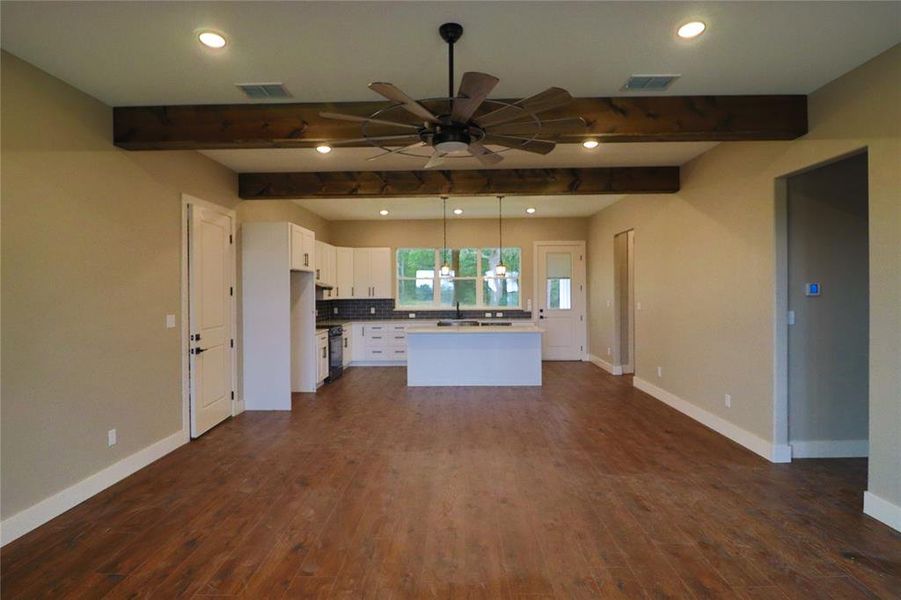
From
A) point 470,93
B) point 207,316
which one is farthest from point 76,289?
point 470,93

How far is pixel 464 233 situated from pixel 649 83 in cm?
574

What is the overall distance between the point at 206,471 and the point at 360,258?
5400mm

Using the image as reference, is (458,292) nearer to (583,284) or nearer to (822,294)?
(583,284)

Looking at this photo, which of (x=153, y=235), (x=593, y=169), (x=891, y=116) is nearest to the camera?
(x=891, y=116)

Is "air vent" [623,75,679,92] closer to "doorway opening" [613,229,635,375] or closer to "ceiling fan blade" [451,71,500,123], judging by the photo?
"ceiling fan blade" [451,71,500,123]

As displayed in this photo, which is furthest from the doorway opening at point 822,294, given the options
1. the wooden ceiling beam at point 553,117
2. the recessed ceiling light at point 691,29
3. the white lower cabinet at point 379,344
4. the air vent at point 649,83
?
the white lower cabinet at point 379,344

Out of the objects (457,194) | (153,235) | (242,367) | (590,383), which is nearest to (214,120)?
(153,235)

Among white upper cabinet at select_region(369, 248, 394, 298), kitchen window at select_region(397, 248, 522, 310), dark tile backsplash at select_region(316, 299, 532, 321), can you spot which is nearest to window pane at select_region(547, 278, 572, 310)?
dark tile backsplash at select_region(316, 299, 532, 321)

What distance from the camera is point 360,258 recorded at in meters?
8.45

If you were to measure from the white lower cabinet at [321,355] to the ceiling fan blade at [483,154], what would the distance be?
4.43 metres

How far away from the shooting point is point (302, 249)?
19.4ft

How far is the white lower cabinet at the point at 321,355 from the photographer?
6430mm

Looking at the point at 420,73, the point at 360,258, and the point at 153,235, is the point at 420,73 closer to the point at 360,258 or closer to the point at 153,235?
the point at 153,235

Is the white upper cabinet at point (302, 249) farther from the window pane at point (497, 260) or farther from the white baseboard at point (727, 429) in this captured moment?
the white baseboard at point (727, 429)
